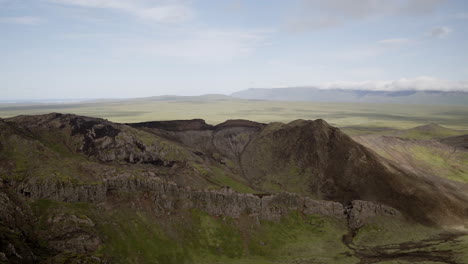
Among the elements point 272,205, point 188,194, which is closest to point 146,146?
point 188,194

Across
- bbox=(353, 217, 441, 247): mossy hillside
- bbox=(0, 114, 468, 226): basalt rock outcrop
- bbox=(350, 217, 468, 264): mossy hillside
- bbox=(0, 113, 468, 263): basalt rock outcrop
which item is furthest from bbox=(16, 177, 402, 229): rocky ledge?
bbox=(0, 114, 468, 226): basalt rock outcrop

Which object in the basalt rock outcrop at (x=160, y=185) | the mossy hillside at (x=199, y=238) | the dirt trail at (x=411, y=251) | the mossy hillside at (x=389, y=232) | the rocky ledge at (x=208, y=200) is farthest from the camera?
the mossy hillside at (x=389, y=232)

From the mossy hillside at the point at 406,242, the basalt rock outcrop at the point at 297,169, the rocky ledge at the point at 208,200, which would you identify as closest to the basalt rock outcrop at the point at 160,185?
the rocky ledge at the point at 208,200

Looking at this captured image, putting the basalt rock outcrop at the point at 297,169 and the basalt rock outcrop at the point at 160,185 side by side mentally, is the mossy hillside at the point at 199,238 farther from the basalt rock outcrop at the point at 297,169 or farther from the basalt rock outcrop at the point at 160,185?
the basalt rock outcrop at the point at 297,169

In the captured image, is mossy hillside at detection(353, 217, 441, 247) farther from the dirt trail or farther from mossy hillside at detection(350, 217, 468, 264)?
the dirt trail

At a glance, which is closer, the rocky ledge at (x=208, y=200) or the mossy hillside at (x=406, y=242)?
the mossy hillside at (x=406, y=242)

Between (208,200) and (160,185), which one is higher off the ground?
(160,185)

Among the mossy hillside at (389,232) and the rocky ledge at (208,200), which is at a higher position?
the rocky ledge at (208,200)

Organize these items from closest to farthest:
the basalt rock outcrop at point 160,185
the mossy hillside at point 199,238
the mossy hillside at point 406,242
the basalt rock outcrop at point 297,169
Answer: the basalt rock outcrop at point 160,185
the mossy hillside at point 199,238
the mossy hillside at point 406,242
the basalt rock outcrop at point 297,169

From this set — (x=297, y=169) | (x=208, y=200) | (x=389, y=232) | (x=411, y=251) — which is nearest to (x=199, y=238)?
(x=208, y=200)

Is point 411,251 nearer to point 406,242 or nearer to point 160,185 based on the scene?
point 406,242

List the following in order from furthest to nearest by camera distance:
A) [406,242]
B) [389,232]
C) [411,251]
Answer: [389,232] < [406,242] < [411,251]

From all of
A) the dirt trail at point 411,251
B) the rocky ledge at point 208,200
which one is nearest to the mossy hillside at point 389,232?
the dirt trail at point 411,251

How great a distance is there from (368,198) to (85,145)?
5402 inches
